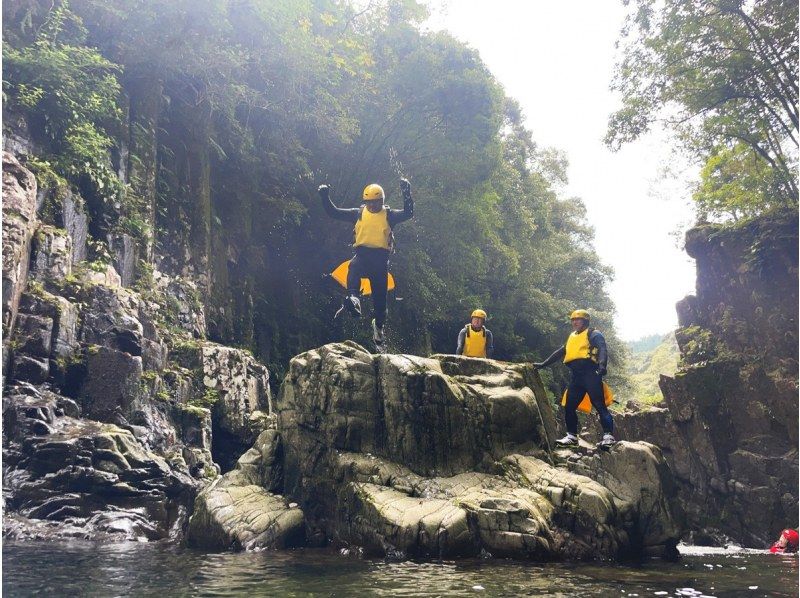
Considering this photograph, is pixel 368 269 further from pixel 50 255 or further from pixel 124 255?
pixel 124 255

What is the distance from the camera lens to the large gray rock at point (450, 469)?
303 inches

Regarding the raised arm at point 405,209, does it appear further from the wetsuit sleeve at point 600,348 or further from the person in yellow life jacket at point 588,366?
the wetsuit sleeve at point 600,348

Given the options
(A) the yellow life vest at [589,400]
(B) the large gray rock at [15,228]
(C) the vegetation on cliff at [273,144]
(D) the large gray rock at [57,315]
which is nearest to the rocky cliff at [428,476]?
(A) the yellow life vest at [589,400]

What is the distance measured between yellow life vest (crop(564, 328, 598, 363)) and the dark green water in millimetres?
2835

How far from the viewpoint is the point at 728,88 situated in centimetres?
1780

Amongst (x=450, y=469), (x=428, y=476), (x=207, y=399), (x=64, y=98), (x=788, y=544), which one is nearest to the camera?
(x=428, y=476)

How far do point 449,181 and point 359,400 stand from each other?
1521 centimetres

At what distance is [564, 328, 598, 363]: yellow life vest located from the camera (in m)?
9.28

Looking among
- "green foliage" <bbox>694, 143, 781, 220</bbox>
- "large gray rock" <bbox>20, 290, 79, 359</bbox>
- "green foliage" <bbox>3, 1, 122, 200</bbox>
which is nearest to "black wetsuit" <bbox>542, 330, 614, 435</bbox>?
"large gray rock" <bbox>20, 290, 79, 359</bbox>

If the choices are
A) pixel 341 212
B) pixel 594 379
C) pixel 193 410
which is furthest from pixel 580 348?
pixel 193 410

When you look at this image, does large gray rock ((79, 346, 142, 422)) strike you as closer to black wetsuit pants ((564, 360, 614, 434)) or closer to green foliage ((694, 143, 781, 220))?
black wetsuit pants ((564, 360, 614, 434))

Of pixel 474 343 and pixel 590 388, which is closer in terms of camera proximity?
pixel 590 388

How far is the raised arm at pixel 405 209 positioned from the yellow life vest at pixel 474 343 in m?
2.48

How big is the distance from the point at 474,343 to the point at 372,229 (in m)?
2.85
